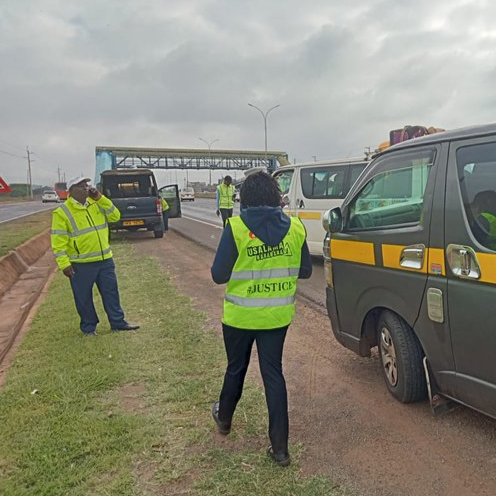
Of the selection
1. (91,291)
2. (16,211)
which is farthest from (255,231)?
(16,211)

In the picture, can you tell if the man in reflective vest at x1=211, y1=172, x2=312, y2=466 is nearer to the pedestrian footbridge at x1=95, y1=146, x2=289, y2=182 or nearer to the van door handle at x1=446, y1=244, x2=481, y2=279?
the van door handle at x1=446, y1=244, x2=481, y2=279

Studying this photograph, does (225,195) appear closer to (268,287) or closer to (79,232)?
(79,232)

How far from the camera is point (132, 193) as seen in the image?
15.8 m

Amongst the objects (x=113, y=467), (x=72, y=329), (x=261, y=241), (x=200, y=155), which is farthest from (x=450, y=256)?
(x=200, y=155)

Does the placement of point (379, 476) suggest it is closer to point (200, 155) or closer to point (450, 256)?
point (450, 256)

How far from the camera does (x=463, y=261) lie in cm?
274

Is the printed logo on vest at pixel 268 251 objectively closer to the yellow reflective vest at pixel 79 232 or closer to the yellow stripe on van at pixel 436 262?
the yellow stripe on van at pixel 436 262

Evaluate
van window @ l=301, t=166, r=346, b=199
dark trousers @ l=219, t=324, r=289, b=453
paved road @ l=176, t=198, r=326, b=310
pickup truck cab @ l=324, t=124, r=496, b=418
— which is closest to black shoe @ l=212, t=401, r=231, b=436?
dark trousers @ l=219, t=324, r=289, b=453

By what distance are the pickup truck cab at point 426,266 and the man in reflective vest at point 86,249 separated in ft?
8.93

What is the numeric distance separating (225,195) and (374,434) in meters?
10.9

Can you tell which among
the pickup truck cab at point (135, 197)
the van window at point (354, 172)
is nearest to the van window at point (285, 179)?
→ the van window at point (354, 172)

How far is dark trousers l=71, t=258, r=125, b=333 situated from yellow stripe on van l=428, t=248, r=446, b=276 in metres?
3.72

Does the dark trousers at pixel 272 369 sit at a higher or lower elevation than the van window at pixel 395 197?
lower

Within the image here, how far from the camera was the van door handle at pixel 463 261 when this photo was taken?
267 centimetres
